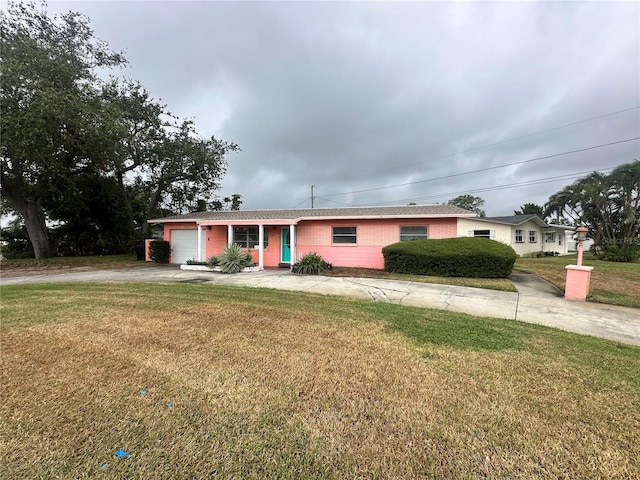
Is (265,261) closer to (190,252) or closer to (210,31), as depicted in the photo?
(190,252)

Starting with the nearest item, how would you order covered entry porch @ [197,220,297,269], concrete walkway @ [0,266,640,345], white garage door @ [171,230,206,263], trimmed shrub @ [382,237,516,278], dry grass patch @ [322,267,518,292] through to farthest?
1. concrete walkway @ [0,266,640,345]
2. dry grass patch @ [322,267,518,292]
3. trimmed shrub @ [382,237,516,278]
4. covered entry porch @ [197,220,297,269]
5. white garage door @ [171,230,206,263]

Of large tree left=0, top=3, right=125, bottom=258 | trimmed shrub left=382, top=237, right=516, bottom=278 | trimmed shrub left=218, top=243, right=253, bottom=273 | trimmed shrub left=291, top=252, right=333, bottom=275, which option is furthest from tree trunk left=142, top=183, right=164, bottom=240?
trimmed shrub left=382, top=237, right=516, bottom=278

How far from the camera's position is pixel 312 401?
94.8 inches

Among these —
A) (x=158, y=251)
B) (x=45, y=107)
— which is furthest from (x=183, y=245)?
(x=45, y=107)

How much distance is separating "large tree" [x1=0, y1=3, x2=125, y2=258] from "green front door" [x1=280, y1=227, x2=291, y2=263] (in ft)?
32.8

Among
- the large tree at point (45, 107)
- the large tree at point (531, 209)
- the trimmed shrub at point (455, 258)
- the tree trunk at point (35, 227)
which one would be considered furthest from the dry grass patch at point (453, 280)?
the large tree at point (531, 209)

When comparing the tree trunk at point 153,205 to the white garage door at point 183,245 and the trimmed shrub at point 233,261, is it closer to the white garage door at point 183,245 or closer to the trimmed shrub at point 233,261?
the white garage door at point 183,245

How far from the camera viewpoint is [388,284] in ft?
29.1

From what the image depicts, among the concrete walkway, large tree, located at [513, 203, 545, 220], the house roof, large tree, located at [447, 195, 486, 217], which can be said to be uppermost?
large tree, located at [447, 195, 486, 217]

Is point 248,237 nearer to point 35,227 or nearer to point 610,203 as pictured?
point 35,227

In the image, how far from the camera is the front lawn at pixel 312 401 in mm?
1775

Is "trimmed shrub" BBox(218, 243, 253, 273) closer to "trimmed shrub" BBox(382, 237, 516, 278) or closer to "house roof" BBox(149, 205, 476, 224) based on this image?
"house roof" BBox(149, 205, 476, 224)

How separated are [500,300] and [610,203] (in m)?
26.6

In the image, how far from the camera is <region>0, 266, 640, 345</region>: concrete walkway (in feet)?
16.5
